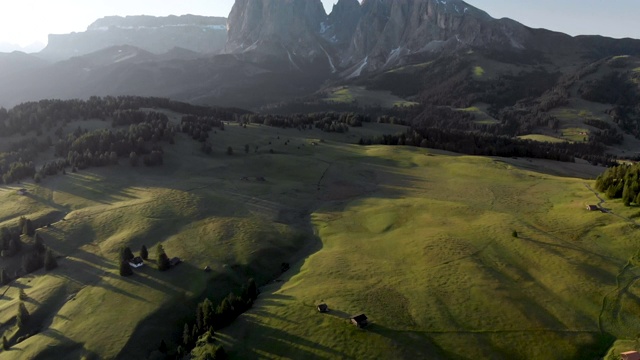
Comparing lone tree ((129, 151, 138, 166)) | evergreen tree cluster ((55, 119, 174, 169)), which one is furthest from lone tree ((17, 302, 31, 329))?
lone tree ((129, 151, 138, 166))

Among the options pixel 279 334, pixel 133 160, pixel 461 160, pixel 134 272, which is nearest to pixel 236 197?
pixel 134 272

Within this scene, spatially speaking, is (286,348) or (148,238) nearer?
(286,348)

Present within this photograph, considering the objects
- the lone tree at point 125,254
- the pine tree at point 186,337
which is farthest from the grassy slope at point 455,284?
the lone tree at point 125,254

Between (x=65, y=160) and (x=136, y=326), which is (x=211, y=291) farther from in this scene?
(x=65, y=160)

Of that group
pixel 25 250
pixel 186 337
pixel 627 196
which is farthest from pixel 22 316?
pixel 627 196

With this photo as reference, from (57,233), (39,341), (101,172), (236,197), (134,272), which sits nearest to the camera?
(39,341)

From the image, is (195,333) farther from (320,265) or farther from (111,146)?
(111,146)
